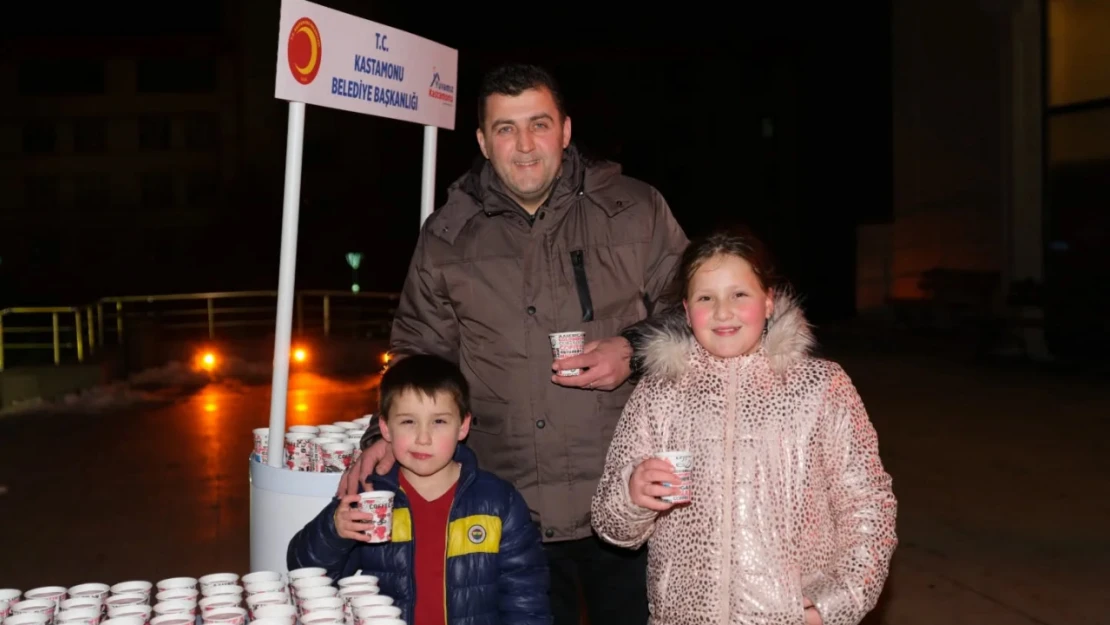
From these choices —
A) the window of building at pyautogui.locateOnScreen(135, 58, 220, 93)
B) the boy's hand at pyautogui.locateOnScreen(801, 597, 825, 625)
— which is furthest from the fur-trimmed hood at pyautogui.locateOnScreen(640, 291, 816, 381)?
the window of building at pyautogui.locateOnScreen(135, 58, 220, 93)

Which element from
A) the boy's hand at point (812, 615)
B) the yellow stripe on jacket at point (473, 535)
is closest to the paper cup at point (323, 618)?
the yellow stripe on jacket at point (473, 535)

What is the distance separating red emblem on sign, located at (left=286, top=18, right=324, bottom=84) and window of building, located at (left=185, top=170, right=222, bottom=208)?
5586cm

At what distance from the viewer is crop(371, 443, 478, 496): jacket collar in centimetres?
307

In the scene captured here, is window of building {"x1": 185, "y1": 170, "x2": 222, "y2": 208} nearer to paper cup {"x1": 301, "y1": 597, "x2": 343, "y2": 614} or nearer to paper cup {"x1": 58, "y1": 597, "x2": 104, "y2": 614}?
paper cup {"x1": 58, "y1": 597, "x2": 104, "y2": 614}

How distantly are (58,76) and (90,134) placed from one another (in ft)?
10.6

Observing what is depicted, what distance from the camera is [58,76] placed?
59.0m

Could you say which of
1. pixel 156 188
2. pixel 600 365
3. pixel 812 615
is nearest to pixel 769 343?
pixel 600 365

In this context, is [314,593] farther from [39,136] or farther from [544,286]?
[39,136]

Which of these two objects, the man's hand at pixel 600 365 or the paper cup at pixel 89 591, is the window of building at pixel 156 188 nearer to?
the paper cup at pixel 89 591

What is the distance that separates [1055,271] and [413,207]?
36.0m

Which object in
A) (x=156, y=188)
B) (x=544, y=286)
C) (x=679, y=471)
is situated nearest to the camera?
(x=679, y=471)

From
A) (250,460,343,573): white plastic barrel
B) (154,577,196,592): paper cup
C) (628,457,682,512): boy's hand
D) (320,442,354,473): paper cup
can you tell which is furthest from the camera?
(320,442,354,473): paper cup

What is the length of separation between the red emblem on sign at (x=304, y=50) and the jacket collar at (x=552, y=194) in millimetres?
1233

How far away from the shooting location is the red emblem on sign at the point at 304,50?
4.18 meters
